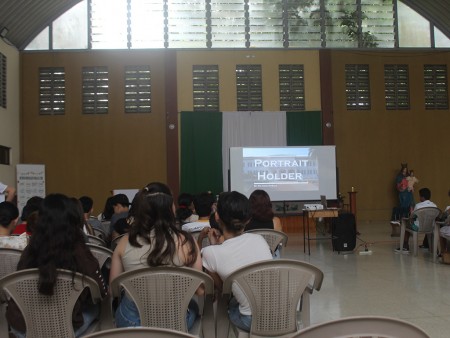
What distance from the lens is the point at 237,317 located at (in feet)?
7.87

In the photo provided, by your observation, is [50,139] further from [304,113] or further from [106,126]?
[304,113]

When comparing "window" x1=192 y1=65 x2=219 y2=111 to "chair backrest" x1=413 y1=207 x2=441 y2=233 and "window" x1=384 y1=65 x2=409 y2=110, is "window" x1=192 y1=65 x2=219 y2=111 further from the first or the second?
"chair backrest" x1=413 y1=207 x2=441 y2=233

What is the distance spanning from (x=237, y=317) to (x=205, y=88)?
413 inches

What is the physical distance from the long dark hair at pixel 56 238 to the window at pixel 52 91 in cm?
1062

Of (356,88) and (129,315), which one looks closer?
(129,315)

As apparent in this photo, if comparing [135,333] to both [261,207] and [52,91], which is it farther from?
[52,91]

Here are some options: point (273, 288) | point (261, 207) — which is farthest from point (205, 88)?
point (273, 288)

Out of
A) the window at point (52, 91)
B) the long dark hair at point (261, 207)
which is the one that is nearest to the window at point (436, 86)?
the window at point (52, 91)

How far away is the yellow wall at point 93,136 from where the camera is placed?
12047 millimetres

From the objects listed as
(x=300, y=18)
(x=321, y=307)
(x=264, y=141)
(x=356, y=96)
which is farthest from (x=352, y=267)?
(x=300, y=18)

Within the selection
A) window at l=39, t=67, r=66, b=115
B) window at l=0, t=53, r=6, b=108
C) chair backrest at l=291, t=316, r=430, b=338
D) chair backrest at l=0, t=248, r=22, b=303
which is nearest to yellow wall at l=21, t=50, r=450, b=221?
window at l=39, t=67, r=66, b=115

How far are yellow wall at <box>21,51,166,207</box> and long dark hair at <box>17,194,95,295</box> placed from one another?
32.9 ft

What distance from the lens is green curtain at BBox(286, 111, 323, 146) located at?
489 inches

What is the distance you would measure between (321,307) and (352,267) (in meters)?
2.09
